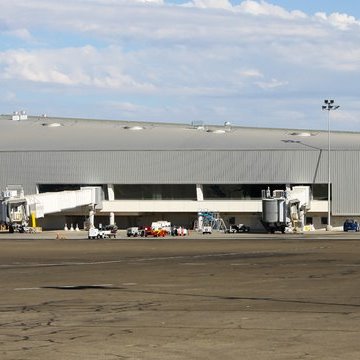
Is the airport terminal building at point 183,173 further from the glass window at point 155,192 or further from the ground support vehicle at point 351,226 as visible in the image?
the ground support vehicle at point 351,226

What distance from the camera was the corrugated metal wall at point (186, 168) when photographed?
141750 mm

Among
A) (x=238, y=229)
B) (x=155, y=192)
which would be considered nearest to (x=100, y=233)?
(x=238, y=229)

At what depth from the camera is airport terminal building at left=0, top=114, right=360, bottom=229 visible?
14238 cm

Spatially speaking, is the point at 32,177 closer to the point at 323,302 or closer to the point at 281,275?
the point at 281,275

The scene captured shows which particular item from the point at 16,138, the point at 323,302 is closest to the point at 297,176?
the point at 16,138

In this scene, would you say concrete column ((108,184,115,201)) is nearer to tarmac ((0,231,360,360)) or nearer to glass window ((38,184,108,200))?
glass window ((38,184,108,200))

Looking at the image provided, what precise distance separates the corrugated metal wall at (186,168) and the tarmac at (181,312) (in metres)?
92.6

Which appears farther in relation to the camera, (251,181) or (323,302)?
(251,181)

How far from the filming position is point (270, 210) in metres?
126

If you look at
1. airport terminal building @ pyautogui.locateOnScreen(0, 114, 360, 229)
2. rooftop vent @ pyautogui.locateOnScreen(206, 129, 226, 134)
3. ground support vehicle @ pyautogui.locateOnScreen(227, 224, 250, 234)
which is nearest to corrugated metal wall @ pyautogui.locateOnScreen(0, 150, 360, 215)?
airport terminal building @ pyautogui.locateOnScreen(0, 114, 360, 229)

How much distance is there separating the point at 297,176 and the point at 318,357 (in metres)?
125

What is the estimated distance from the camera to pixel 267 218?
127125mm

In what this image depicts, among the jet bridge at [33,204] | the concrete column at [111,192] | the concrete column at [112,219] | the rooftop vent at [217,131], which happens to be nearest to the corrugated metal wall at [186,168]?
the concrete column at [111,192]

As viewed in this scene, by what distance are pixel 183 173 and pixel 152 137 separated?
10.8 m
